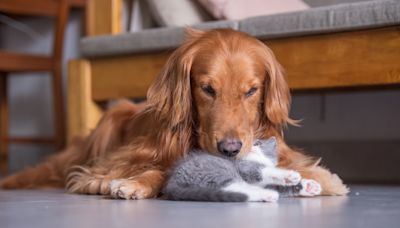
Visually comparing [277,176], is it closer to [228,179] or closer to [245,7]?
[228,179]

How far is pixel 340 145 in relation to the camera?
3775mm

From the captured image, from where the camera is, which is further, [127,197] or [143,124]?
[143,124]

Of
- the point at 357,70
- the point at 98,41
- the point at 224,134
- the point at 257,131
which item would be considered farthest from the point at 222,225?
the point at 98,41

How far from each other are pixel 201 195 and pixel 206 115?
27 cm

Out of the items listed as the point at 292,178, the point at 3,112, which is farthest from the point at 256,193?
the point at 3,112

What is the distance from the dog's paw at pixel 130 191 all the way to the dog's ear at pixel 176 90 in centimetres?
25

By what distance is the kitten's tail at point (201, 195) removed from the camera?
1.95 meters

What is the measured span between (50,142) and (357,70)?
2431mm

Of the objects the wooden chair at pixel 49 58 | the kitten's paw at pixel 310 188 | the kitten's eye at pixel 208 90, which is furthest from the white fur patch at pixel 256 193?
the wooden chair at pixel 49 58

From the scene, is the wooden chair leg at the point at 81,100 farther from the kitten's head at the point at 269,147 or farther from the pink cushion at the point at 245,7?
the kitten's head at the point at 269,147

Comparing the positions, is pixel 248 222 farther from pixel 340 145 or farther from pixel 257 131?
pixel 340 145

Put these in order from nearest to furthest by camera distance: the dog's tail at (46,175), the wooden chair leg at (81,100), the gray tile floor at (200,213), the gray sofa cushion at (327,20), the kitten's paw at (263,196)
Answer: the gray tile floor at (200,213)
the kitten's paw at (263,196)
the gray sofa cushion at (327,20)
the dog's tail at (46,175)
the wooden chair leg at (81,100)

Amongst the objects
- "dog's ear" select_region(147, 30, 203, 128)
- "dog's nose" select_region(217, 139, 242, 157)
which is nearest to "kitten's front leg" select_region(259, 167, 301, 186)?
"dog's nose" select_region(217, 139, 242, 157)

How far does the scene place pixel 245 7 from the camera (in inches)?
126
